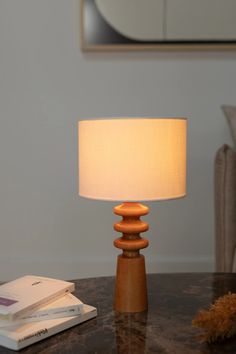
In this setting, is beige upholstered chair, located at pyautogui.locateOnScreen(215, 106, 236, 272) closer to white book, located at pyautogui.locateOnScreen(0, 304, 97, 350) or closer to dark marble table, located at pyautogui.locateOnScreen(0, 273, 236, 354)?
dark marble table, located at pyautogui.locateOnScreen(0, 273, 236, 354)

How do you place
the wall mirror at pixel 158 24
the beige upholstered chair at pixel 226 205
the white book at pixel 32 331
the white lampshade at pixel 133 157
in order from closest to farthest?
1. the white book at pixel 32 331
2. the white lampshade at pixel 133 157
3. the beige upholstered chair at pixel 226 205
4. the wall mirror at pixel 158 24

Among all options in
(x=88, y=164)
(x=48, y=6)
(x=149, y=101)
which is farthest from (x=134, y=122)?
(x=48, y=6)

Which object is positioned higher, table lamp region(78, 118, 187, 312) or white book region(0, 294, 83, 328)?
table lamp region(78, 118, 187, 312)

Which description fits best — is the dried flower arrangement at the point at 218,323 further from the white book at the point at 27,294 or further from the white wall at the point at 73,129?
the white wall at the point at 73,129

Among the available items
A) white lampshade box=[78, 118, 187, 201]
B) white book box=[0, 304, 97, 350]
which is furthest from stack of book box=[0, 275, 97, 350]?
white lampshade box=[78, 118, 187, 201]

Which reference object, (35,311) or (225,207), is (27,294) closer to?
(35,311)

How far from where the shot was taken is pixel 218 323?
834mm

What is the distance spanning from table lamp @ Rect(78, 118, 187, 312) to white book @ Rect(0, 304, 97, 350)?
0.14m

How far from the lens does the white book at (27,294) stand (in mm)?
872

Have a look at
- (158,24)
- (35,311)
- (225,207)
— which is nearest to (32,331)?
(35,311)

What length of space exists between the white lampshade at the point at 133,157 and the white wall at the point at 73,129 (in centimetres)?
114

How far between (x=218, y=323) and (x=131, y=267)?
0.24 m

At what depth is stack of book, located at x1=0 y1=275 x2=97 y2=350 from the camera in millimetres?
844

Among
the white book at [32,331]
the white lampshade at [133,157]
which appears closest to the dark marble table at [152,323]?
the white book at [32,331]
